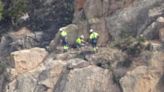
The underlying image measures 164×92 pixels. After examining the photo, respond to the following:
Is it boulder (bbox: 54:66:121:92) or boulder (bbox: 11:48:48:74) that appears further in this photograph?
boulder (bbox: 11:48:48:74)

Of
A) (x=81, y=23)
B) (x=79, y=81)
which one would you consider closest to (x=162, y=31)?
(x=79, y=81)

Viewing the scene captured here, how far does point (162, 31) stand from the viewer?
3706 cm

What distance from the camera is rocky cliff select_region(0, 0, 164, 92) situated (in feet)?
118

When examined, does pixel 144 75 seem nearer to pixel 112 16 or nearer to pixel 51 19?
pixel 112 16

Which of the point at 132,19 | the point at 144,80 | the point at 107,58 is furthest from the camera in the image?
the point at 132,19

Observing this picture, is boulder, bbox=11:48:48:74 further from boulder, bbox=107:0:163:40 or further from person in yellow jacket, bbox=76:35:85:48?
boulder, bbox=107:0:163:40

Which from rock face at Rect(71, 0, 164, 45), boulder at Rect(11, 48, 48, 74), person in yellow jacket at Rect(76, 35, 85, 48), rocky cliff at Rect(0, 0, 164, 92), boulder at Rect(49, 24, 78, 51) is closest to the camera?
rocky cliff at Rect(0, 0, 164, 92)

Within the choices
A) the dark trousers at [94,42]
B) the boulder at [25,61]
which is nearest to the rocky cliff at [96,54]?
the boulder at [25,61]

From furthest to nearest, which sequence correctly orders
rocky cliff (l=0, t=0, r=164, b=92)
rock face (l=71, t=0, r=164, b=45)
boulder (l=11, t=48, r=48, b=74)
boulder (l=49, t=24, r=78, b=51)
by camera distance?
boulder (l=49, t=24, r=78, b=51) < boulder (l=11, t=48, r=48, b=74) < rock face (l=71, t=0, r=164, b=45) < rocky cliff (l=0, t=0, r=164, b=92)

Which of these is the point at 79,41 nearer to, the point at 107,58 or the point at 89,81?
the point at 107,58

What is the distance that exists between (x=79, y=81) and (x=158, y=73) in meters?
5.38

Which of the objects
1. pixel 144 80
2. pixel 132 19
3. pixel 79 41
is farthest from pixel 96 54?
pixel 144 80

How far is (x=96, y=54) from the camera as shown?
39.2m

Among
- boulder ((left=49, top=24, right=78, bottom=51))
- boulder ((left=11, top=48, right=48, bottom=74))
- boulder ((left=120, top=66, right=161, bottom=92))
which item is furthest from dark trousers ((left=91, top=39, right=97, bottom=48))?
boulder ((left=120, top=66, right=161, bottom=92))
